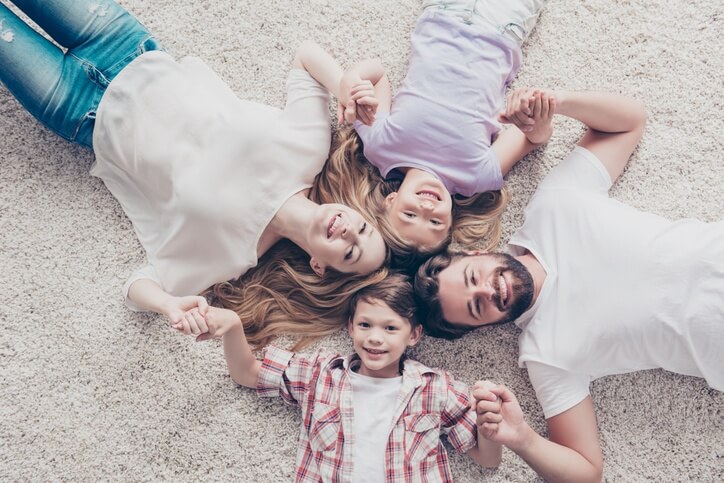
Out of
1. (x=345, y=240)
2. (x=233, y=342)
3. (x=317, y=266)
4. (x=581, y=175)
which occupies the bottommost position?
(x=233, y=342)

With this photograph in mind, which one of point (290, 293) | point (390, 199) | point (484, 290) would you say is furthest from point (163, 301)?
point (484, 290)

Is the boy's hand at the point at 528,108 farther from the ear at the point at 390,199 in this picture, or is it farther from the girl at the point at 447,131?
the ear at the point at 390,199

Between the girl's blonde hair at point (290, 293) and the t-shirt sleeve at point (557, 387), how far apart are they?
1.34ft

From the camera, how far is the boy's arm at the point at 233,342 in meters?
1.00

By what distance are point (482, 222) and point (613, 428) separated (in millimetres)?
505

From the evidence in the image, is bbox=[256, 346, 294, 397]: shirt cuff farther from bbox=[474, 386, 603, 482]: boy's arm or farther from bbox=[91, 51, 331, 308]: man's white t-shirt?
bbox=[474, 386, 603, 482]: boy's arm

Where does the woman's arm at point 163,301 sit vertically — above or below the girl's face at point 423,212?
below

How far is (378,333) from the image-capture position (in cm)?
108

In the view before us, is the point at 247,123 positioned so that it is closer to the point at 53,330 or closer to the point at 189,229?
the point at 189,229

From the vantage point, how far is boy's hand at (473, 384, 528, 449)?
0.98 meters

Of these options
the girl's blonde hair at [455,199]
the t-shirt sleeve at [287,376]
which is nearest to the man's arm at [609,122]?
the girl's blonde hair at [455,199]

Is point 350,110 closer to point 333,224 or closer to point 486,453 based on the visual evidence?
point 333,224

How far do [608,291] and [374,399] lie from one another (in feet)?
1.62

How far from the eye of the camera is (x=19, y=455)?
1.16 metres
